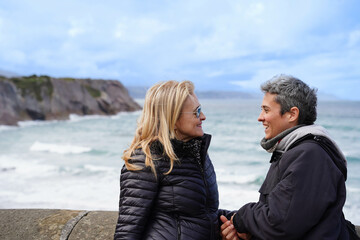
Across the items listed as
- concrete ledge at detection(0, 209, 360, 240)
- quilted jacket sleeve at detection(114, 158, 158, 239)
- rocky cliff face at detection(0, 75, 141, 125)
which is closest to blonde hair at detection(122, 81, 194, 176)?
quilted jacket sleeve at detection(114, 158, 158, 239)

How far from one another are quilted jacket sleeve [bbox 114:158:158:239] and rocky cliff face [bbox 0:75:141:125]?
3475 cm

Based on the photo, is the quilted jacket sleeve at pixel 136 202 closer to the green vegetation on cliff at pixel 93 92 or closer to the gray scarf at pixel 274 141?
the gray scarf at pixel 274 141

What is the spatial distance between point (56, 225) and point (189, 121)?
1.21 metres

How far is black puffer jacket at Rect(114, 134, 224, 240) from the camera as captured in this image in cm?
182

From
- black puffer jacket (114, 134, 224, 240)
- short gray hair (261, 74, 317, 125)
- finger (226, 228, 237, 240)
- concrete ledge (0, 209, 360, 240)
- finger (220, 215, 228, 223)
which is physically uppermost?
short gray hair (261, 74, 317, 125)

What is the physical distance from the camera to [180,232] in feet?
6.23

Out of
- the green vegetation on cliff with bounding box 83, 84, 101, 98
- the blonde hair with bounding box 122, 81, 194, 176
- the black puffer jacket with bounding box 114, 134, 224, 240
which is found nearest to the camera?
the black puffer jacket with bounding box 114, 134, 224, 240

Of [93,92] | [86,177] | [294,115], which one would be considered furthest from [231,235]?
[93,92]

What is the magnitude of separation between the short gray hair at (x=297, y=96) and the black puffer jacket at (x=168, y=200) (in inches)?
21.1

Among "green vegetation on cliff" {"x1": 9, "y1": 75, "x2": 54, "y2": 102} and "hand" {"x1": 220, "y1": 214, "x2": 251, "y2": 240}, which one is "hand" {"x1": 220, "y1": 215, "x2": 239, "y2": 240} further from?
"green vegetation on cliff" {"x1": 9, "y1": 75, "x2": 54, "y2": 102}

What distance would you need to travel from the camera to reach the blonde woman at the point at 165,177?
6.01ft

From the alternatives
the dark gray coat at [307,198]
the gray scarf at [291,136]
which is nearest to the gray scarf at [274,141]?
the gray scarf at [291,136]

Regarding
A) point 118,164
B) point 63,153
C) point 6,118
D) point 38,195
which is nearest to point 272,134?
point 38,195

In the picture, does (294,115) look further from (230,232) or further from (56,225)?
(56,225)
